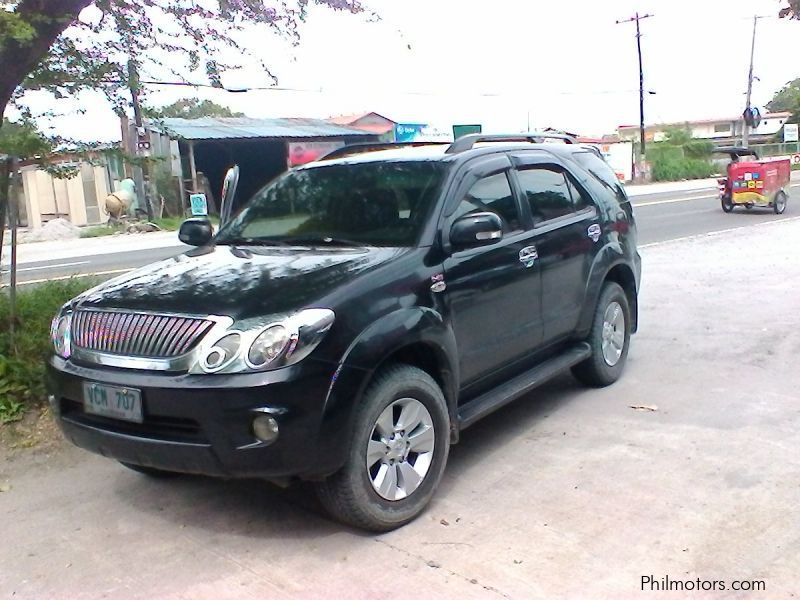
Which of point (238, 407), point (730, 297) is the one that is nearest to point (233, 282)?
point (238, 407)

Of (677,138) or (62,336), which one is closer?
(62,336)

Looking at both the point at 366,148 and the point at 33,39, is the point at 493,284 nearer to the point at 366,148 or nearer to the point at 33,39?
the point at 366,148

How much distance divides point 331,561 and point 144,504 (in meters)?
1.22

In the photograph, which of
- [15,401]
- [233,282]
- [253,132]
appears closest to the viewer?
[233,282]

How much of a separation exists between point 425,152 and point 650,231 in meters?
12.9

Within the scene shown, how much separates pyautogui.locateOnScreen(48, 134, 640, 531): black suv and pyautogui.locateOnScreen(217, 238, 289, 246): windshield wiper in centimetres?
2

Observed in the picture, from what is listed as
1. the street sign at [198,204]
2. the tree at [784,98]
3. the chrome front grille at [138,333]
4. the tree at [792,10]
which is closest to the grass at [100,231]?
the street sign at [198,204]

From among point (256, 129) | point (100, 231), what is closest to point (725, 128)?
point (256, 129)

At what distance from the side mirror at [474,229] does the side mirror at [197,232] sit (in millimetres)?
1772

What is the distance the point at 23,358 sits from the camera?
5457 millimetres

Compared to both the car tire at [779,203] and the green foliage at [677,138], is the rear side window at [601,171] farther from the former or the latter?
the green foliage at [677,138]

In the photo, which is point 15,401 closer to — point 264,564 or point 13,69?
point 13,69

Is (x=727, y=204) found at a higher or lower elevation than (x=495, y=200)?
lower

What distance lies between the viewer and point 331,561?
11.5 ft
